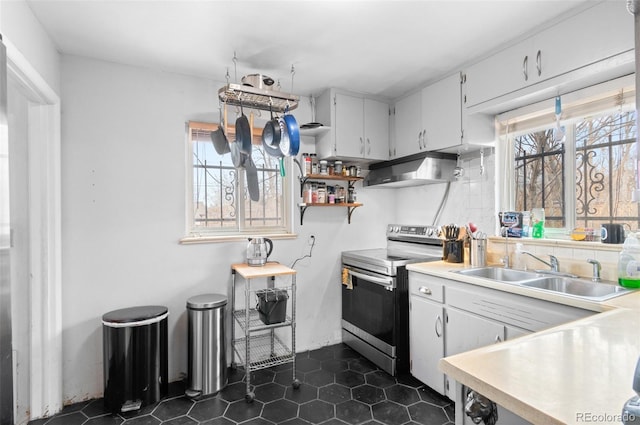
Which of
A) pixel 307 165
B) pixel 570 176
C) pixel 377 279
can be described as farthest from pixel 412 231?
pixel 570 176

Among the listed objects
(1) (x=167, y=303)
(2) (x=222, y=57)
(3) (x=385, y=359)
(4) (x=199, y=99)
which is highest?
(2) (x=222, y=57)

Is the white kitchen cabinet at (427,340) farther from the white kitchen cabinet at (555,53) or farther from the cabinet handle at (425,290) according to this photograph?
the white kitchen cabinet at (555,53)

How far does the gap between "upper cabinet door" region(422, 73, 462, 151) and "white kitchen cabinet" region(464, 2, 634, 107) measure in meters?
0.12

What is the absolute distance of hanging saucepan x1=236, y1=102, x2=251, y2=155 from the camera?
7.61 ft

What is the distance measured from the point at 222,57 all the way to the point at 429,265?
2189 millimetres

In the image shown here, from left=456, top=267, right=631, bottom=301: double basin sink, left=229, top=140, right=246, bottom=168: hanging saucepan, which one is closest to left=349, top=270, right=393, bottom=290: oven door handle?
left=456, top=267, right=631, bottom=301: double basin sink

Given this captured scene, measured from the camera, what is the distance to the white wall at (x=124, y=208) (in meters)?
2.35

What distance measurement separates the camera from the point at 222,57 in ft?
7.84

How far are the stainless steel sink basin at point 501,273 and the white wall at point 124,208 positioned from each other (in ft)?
6.04

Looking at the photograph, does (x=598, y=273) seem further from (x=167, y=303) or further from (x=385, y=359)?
(x=167, y=303)

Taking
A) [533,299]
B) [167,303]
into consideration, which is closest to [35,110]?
[167,303]

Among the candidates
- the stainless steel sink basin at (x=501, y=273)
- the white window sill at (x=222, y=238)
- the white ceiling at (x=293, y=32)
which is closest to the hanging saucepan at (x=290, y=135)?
the white ceiling at (x=293, y=32)

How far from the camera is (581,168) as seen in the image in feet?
7.23

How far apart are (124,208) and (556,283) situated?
302cm
